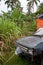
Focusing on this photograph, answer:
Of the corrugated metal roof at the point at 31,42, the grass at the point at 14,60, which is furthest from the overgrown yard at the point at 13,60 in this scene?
the corrugated metal roof at the point at 31,42

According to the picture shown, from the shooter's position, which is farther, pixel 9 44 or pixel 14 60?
pixel 9 44

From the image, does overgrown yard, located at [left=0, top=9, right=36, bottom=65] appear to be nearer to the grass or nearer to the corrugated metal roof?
the grass

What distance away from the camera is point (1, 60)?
6.40m

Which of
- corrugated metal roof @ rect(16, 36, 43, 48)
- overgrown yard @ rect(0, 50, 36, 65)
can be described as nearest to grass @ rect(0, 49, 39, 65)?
overgrown yard @ rect(0, 50, 36, 65)

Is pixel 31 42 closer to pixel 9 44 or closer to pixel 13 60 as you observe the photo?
pixel 13 60

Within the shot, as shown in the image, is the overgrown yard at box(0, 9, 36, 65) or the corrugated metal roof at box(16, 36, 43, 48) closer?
the corrugated metal roof at box(16, 36, 43, 48)

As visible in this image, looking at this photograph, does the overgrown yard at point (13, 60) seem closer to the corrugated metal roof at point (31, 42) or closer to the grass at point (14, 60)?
the grass at point (14, 60)

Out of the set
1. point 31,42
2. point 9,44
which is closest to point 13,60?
point 9,44

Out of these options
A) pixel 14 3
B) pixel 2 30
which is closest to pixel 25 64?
pixel 2 30

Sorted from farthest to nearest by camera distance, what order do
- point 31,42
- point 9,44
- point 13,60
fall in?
point 9,44 < point 13,60 < point 31,42

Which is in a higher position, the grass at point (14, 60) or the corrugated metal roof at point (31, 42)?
the corrugated metal roof at point (31, 42)

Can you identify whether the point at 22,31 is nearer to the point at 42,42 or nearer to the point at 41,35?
the point at 41,35

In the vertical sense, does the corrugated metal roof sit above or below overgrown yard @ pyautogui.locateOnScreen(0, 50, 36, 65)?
above

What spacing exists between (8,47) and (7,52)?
23 centimetres
